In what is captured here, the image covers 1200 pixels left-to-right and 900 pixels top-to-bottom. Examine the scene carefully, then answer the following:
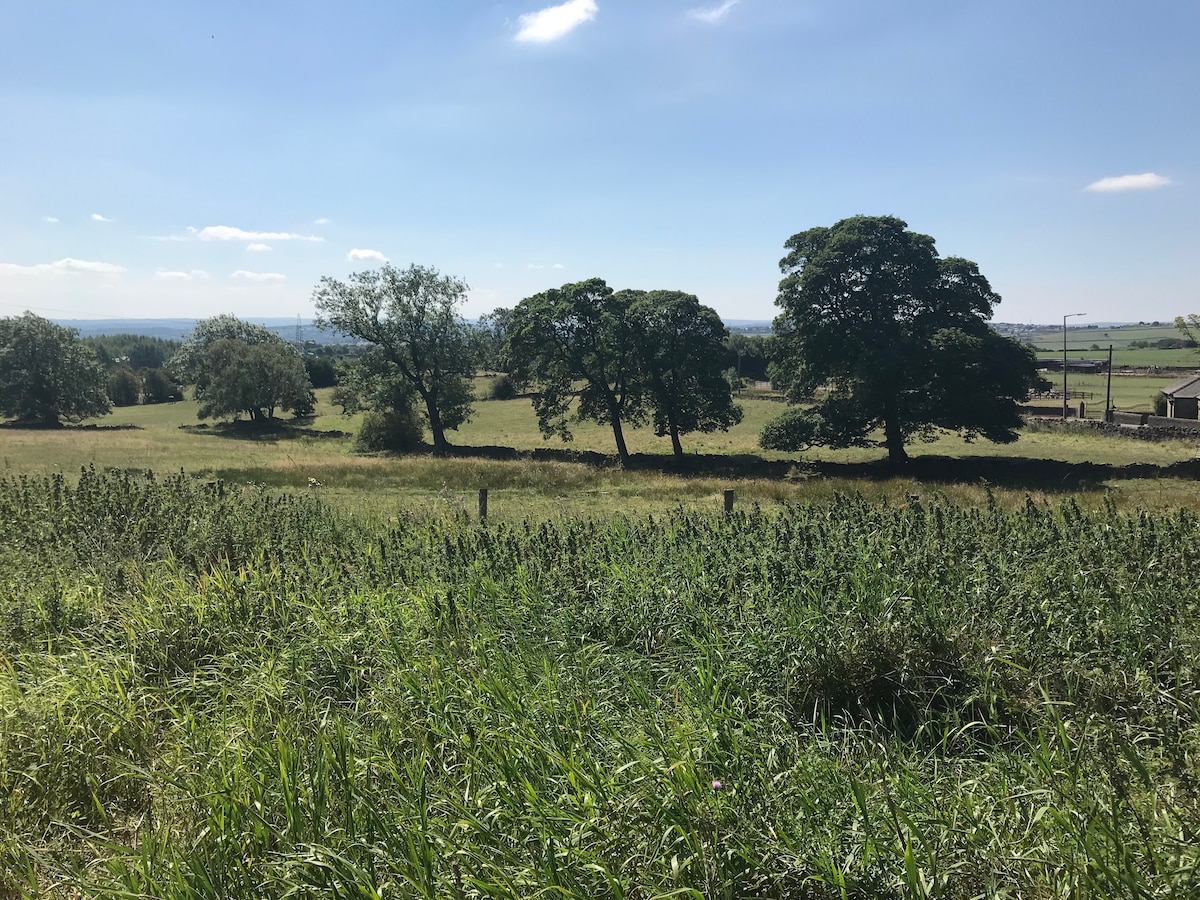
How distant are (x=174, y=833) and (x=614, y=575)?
12.9 feet

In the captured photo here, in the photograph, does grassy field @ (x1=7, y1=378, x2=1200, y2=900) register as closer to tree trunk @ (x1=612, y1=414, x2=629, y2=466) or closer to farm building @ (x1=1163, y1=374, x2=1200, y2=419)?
tree trunk @ (x1=612, y1=414, x2=629, y2=466)

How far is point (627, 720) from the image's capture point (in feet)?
13.8

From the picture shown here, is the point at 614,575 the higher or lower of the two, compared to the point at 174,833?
higher

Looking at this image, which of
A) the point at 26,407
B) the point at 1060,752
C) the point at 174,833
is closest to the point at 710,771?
the point at 1060,752

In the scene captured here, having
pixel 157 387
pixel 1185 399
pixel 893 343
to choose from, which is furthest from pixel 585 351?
pixel 157 387

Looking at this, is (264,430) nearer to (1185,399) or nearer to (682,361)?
(682,361)

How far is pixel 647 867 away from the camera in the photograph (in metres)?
3.08

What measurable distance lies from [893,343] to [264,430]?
161 feet

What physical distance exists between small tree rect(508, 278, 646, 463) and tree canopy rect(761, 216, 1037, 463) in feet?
28.5

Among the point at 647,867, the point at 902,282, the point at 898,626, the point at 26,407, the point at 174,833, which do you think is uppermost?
the point at 902,282

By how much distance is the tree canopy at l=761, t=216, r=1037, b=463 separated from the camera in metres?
27.2

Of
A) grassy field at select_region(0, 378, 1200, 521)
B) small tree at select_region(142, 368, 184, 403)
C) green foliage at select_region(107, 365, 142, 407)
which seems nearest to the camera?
grassy field at select_region(0, 378, 1200, 521)

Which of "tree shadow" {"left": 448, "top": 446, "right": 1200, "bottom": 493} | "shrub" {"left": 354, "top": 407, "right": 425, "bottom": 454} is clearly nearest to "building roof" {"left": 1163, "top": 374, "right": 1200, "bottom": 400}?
"tree shadow" {"left": 448, "top": 446, "right": 1200, "bottom": 493}

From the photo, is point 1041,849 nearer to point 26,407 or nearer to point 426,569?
point 426,569
